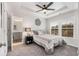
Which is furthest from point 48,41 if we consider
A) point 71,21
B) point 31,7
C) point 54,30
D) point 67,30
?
point 31,7

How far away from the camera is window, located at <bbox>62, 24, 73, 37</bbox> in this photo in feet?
4.58

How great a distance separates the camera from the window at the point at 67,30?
4.58 ft

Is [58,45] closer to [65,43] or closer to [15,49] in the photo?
[65,43]

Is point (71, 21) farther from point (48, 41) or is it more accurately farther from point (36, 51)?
point (36, 51)

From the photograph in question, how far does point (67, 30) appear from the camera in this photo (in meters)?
1.48

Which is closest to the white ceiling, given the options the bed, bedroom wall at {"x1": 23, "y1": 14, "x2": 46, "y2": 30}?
bedroom wall at {"x1": 23, "y1": 14, "x2": 46, "y2": 30}

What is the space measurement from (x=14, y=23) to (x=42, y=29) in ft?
2.16

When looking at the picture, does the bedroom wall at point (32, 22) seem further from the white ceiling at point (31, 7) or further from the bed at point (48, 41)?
the bed at point (48, 41)

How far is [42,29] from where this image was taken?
1.58m

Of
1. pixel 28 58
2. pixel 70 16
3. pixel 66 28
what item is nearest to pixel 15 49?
pixel 28 58

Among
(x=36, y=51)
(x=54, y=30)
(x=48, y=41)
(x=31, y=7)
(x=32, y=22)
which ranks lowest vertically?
(x=36, y=51)

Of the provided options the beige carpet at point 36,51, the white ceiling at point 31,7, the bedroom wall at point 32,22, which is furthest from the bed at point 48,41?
the white ceiling at point 31,7

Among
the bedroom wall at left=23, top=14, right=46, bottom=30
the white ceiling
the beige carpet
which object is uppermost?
the white ceiling

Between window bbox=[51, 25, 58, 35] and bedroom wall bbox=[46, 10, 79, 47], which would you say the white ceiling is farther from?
window bbox=[51, 25, 58, 35]
